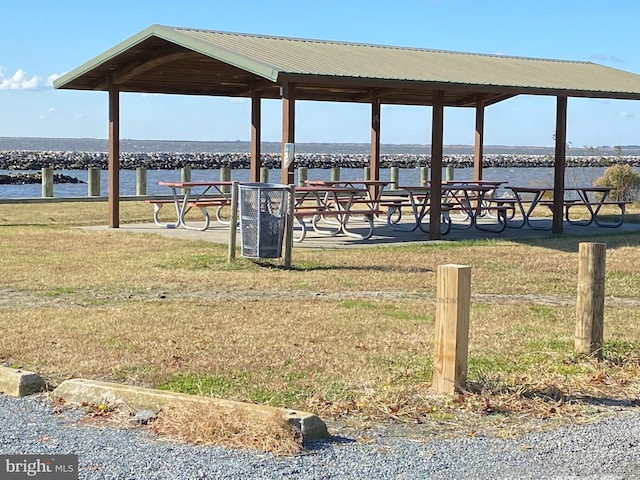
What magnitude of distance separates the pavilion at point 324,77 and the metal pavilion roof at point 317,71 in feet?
0.07

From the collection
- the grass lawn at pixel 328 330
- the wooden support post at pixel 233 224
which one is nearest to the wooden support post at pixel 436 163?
the grass lawn at pixel 328 330

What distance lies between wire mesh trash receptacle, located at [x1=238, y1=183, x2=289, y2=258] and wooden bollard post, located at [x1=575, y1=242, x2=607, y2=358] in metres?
5.22

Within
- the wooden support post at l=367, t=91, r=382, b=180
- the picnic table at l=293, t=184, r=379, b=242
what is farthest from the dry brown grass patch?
the wooden support post at l=367, t=91, r=382, b=180

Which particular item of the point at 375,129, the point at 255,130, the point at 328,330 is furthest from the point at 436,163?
the point at 328,330

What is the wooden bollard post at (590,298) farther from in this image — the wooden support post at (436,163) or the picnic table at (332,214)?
the wooden support post at (436,163)

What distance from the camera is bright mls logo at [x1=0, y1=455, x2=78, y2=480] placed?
4180 mm

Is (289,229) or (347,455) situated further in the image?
(289,229)

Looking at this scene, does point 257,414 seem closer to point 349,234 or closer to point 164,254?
point 164,254

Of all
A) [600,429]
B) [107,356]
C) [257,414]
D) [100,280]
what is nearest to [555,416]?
[600,429]

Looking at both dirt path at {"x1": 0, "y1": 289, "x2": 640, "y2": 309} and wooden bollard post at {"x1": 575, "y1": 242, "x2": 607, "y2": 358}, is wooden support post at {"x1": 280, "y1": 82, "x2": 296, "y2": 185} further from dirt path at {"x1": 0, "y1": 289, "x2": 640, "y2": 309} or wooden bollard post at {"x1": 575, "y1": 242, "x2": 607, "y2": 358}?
wooden bollard post at {"x1": 575, "y1": 242, "x2": 607, "y2": 358}

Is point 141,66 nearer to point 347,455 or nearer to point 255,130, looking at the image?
point 255,130

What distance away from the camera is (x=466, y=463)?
4.61m

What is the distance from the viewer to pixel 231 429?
15.8 feet

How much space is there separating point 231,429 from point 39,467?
0.94 metres
